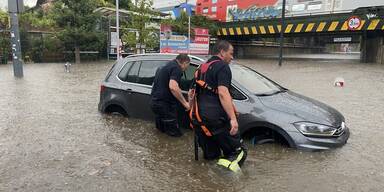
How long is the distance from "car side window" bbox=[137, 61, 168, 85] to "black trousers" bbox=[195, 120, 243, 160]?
7.18 ft

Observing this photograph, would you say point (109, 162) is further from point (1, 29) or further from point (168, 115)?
point (1, 29)

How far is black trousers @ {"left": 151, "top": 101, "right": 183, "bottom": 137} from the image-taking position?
541cm

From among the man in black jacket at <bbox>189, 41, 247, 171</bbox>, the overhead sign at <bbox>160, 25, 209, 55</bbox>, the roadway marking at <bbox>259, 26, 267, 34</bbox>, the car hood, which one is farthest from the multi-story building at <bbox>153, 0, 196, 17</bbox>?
the man in black jacket at <bbox>189, 41, 247, 171</bbox>

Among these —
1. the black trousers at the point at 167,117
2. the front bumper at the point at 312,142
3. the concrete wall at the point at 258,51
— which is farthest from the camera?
the concrete wall at the point at 258,51

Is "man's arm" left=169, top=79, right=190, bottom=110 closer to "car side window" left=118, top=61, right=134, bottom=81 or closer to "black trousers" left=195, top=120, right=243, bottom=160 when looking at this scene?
"black trousers" left=195, top=120, right=243, bottom=160

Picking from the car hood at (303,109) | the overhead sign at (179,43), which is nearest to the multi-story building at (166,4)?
the overhead sign at (179,43)

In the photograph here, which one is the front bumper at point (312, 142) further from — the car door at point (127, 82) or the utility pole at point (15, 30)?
the utility pole at point (15, 30)

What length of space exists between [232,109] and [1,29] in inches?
979

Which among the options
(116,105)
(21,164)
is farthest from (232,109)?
(116,105)

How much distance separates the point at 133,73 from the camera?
6.35 meters

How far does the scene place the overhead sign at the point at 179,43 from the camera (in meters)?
16.6

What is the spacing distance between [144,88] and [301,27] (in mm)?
21130

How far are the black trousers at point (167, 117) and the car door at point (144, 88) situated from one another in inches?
21.1

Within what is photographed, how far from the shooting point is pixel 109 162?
4.51 meters
